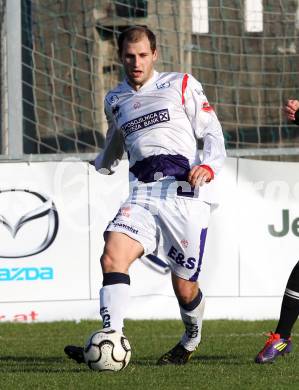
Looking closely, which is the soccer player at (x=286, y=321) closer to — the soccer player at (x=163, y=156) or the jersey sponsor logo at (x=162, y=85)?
the soccer player at (x=163, y=156)

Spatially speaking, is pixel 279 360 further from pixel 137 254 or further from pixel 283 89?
pixel 283 89

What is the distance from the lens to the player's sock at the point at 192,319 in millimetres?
7039

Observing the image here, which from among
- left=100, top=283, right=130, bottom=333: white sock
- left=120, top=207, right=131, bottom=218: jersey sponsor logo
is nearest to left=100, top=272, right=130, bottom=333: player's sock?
left=100, top=283, right=130, bottom=333: white sock

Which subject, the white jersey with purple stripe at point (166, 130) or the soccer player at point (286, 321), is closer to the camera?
the white jersey with purple stripe at point (166, 130)

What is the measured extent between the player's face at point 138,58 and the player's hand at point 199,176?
74 cm

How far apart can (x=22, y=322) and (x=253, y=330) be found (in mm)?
2175

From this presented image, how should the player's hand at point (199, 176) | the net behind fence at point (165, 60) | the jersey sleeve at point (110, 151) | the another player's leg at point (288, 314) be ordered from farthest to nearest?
the net behind fence at point (165, 60) → the jersey sleeve at point (110, 151) → the another player's leg at point (288, 314) → the player's hand at point (199, 176)

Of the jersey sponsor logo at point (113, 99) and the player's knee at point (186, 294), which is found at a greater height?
the jersey sponsor logo at point (113, 99)

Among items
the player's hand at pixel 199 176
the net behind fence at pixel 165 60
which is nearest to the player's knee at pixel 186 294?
the player's hand at pixel 199 176

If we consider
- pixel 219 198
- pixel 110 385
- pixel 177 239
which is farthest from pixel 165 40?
pixel 110 385

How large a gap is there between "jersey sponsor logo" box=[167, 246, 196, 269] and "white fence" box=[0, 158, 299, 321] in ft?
11.4

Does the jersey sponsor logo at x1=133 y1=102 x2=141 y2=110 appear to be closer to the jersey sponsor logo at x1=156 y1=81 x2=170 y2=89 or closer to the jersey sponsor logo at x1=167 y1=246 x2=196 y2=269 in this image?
the jersey sponsor logo at x1=156 y1=81 x2=170 y2=89

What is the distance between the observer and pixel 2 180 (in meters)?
10.2

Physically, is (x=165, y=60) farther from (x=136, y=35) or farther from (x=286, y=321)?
(x=286, y=321)
